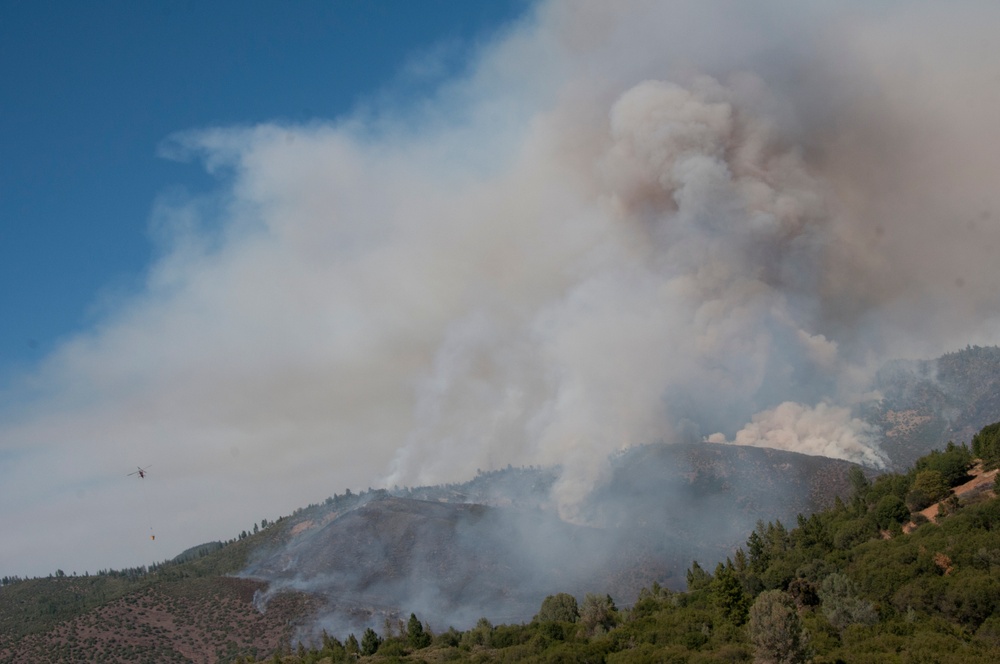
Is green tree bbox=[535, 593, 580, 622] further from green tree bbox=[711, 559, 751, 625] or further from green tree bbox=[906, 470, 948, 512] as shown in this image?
green tree bbox=[906, 470, 948, 512]

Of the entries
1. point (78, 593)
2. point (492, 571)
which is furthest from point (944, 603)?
point (78, 593)

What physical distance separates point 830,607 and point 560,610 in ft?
150

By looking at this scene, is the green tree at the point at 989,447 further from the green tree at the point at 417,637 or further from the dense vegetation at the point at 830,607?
the green tree at the point at 417,637

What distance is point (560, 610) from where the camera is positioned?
113312 millimetres

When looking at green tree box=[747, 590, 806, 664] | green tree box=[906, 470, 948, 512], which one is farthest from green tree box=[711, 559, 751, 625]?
green tree box=[906, 470, 948, 512]

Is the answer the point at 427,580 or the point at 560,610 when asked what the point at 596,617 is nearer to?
the point at 560,610

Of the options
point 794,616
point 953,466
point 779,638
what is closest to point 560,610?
point 953,466

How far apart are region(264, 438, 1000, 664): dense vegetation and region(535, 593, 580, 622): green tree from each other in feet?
0.71

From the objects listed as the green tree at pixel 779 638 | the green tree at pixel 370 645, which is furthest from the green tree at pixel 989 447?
the green tree at pixel 370 645

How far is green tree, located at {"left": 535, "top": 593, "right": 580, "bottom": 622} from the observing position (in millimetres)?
111625

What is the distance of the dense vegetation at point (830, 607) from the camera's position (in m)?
62.9

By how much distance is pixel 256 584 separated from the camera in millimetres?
180000

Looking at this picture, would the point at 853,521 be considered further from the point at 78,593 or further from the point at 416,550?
the point at 78,593

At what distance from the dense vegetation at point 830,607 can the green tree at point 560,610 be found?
8.5 inches
